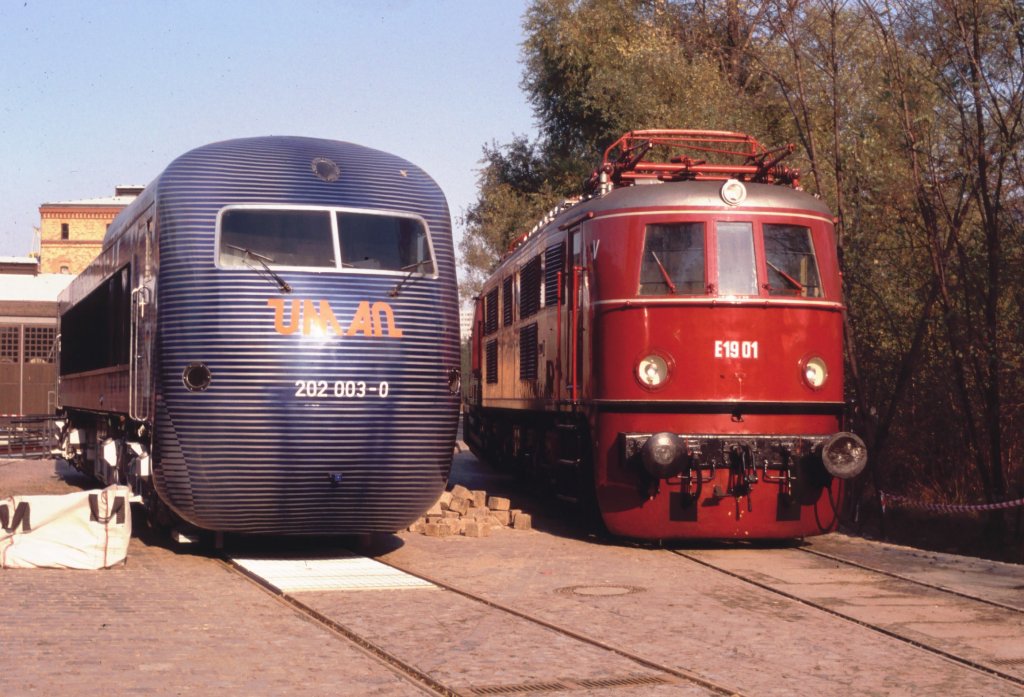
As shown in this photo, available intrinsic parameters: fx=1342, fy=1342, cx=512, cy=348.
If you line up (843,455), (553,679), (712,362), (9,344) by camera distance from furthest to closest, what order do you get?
(9,344) → (712,362) → (843,455) → (553,679)

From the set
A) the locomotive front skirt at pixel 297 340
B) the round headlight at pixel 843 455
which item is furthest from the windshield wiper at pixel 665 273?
the locomotive front skirt at pixel 297 340

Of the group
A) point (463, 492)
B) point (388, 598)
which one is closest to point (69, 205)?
point (463, 492)

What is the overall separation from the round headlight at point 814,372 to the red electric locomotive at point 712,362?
0.01 m

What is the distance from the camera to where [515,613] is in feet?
29.9

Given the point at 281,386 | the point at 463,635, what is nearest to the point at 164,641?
the point at 463,635

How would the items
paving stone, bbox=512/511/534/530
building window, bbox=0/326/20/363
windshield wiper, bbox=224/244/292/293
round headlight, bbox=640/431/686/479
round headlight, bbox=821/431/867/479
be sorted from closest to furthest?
windshield wiper, bbox=224/244/292/293 < round headlight, bbox=640/431/686/479 < round headlight, bbox=821/431/867/479 < paving stone, bbox=512/511/534/530 < building window, bbox=0/326/20/363

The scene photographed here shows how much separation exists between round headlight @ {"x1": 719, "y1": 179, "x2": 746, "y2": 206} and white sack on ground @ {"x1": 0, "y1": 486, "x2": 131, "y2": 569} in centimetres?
617

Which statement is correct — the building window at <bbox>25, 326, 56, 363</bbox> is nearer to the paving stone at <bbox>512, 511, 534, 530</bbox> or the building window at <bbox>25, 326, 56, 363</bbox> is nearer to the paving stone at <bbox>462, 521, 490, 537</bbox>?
the paving stone at <bbox>512, 511, 534, 530</bbox>

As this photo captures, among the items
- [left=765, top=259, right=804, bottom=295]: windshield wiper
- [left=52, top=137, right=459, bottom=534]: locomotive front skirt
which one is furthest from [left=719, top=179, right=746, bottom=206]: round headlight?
[left=52, top=137, right=459, bottom=534]: locomotive front skirt

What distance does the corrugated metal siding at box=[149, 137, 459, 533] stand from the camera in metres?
10.7

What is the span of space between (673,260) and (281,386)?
4246 millimetres

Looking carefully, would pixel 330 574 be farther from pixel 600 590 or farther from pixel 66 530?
pixel 66 530

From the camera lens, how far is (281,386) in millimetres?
10648

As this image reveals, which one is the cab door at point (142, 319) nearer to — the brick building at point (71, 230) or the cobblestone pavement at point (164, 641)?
the cobblestone pavement at point (164, 641)
